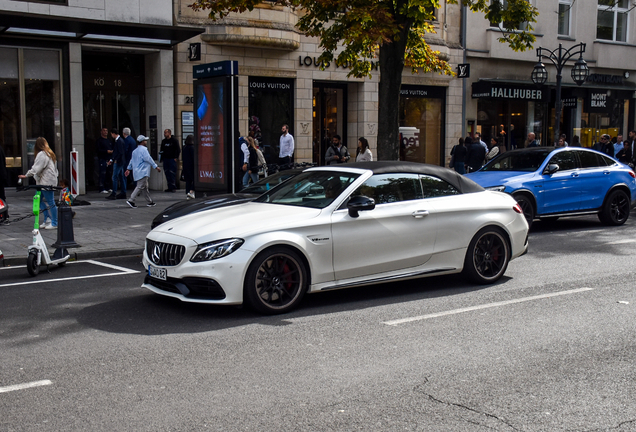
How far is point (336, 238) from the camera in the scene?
7.16m

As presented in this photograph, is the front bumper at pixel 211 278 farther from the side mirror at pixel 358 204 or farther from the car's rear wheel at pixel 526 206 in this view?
the car's rear wheel at pixel 526 206

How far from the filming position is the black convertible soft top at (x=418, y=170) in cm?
793

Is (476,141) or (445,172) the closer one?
(445,172)

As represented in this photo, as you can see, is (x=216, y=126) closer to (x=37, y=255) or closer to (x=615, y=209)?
(x=37, y=255)

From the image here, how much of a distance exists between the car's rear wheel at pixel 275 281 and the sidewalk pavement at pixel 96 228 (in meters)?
5.08

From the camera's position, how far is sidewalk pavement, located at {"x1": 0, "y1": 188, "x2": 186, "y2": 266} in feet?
36.5

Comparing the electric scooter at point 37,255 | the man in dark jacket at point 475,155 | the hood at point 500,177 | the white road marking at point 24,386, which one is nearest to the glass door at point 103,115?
the man in dark jacket at point 475,155

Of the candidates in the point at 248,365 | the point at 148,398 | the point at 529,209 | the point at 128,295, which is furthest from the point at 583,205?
the point at 148,398

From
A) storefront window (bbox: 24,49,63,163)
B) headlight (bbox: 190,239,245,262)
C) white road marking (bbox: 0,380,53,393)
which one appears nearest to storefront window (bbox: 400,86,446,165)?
storefront window (bbox: 24,49,63,163)

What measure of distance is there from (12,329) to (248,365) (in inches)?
99.9

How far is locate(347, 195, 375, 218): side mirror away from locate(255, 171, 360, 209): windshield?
236 millimetres

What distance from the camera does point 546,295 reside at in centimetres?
789

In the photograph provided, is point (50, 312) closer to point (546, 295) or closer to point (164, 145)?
point (546, 295)

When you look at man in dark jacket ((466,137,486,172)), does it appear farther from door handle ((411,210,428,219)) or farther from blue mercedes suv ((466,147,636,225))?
door handle ((411,210,428,219))
